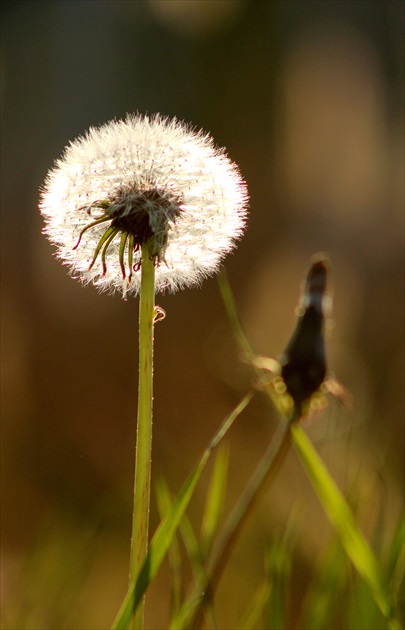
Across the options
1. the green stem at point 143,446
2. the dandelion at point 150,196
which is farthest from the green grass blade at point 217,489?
the dandelion at point 150,196

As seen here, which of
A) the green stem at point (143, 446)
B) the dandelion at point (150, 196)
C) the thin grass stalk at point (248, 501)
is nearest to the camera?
the thin grass stalk at point (248, 501)

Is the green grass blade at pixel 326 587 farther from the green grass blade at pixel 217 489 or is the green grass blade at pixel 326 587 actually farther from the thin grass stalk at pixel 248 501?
the thin grass stalk at pixel 248 501

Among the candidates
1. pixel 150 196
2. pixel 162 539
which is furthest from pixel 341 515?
pixel 150 196

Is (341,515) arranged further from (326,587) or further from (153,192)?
(153,192)

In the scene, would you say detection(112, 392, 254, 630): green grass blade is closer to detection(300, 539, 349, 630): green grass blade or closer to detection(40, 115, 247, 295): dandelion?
detection(300, 539, 349, 630): green grass blade

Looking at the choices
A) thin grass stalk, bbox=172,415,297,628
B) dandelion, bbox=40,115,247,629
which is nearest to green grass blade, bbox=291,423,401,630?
thin grass stalk, bbox=172,415,297,628

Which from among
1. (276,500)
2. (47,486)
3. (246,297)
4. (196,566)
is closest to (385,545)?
(196,566)
